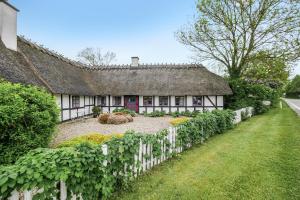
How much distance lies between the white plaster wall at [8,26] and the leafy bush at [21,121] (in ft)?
30.6

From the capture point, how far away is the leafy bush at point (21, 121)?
6609 mm

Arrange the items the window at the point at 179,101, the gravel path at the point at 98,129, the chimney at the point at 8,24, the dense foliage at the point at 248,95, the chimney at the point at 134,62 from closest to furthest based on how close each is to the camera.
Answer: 1. the gravel path at the point at 98,129
2. the chimney at the point at 8,24
3. the dense foliage at the point at 248,95
4. the window at the point at 179,101
5. the chimney at the point at 134,62

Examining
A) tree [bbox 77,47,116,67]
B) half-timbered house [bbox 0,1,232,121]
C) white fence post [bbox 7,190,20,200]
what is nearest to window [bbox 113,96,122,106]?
half-timbered house [bbox 0,1,232,121]

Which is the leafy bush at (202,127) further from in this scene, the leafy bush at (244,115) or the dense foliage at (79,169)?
the leafy bush at (244,115)

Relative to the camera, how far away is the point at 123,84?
25219mm

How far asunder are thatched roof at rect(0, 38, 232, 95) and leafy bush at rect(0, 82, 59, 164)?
7793 millimetres

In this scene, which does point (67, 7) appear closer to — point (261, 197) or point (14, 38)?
point (14, 38)

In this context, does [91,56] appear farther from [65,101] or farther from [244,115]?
[244,115]

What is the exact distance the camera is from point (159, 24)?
2200 cm

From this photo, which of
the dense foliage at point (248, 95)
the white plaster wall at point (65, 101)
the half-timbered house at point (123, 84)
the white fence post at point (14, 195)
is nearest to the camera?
the white fence post at point (14, 195)

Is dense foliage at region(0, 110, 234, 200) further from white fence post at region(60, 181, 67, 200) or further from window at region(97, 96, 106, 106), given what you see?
window at region(97, 96, 106, 106)

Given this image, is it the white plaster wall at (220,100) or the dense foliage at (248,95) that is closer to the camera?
the dense foliage at (248,95)

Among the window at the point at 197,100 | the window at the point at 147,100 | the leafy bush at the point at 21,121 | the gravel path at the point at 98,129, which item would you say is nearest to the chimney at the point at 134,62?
the window at the point at 147,100

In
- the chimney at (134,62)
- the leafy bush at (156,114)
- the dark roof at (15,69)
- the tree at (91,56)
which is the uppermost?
the tree at (91,56)
